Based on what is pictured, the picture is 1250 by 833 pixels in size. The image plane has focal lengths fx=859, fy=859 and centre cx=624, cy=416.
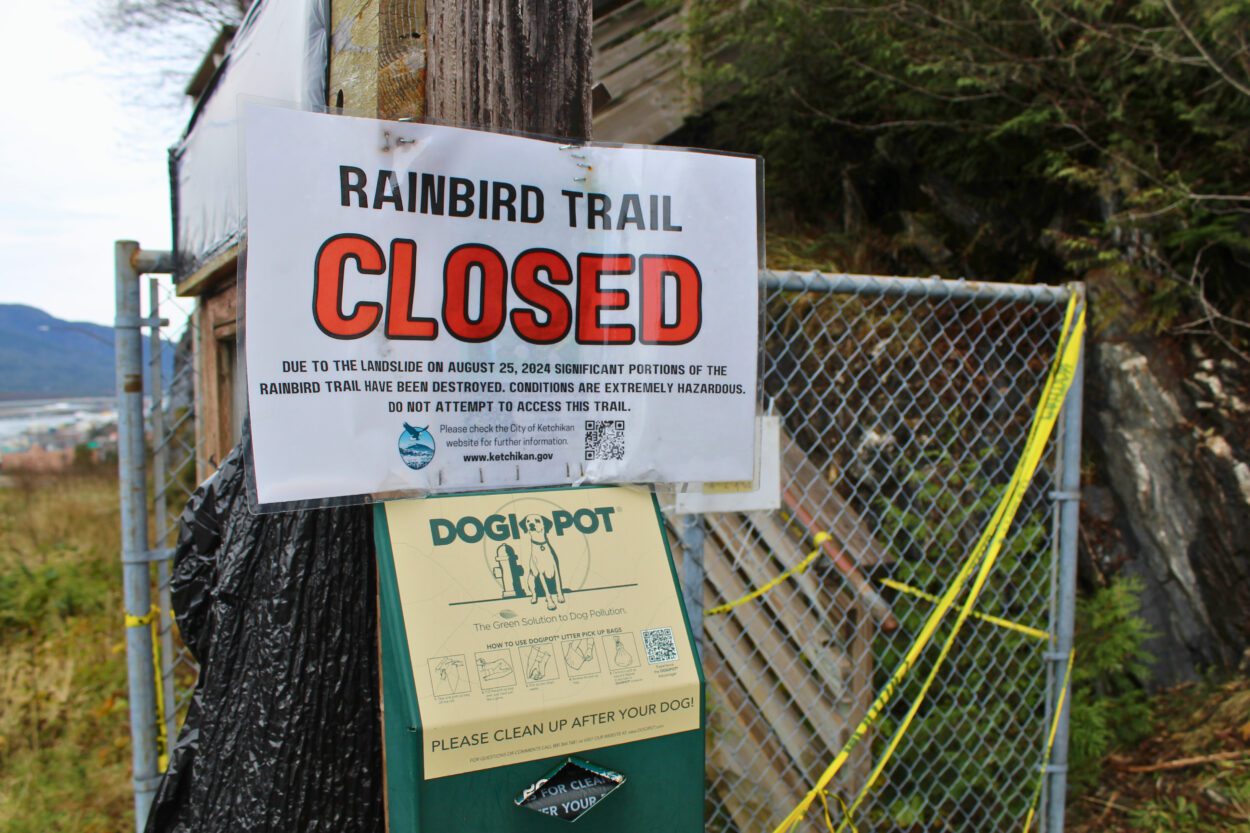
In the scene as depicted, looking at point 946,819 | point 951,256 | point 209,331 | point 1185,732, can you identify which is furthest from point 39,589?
point 1185,732

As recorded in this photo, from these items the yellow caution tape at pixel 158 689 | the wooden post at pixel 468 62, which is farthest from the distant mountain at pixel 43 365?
the wooden post at pixel 468 62

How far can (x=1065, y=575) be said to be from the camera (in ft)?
9.17

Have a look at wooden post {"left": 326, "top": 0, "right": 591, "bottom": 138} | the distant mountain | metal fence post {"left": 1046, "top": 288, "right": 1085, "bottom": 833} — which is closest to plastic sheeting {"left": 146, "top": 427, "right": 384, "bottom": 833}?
wooden post {"left": 326, "top": 0, "right": 591, "bottom": 138}

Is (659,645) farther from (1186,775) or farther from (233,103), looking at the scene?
(1186,775)

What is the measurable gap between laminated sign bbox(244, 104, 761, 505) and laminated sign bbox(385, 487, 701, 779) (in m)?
0.08

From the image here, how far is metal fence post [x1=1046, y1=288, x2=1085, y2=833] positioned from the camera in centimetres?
280

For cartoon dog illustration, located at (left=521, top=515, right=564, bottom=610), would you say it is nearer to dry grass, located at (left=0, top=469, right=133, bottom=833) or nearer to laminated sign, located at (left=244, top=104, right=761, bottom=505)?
laminated sign, located at (left=244, top=104, right=761, bottom=505)

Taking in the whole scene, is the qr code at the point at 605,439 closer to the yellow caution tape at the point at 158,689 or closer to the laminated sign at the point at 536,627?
the laminated sign at the point at 536,627

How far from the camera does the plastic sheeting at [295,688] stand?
55.5 inches

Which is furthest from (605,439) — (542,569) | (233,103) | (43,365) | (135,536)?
(43,365)

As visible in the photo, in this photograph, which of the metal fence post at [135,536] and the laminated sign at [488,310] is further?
the metal fence post at [135,536]

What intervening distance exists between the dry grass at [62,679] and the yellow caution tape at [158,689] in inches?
67.8

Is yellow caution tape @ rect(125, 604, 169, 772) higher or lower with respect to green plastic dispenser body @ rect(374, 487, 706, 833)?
lower

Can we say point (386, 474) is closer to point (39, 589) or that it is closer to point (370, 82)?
point (370, 82)
